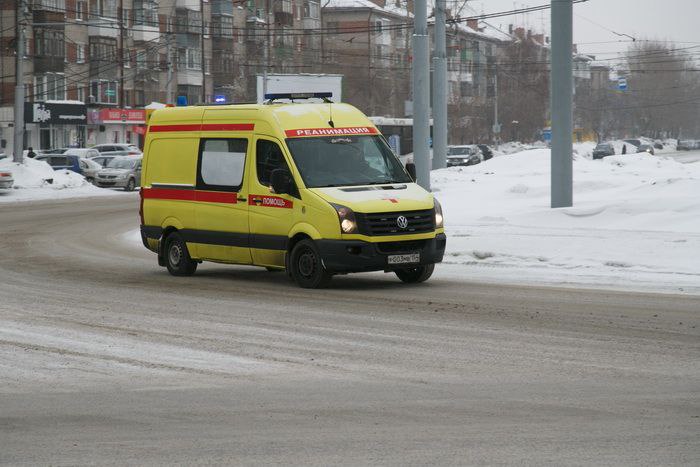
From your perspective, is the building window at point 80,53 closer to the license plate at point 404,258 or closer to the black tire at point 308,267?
the black tire at point 308,267

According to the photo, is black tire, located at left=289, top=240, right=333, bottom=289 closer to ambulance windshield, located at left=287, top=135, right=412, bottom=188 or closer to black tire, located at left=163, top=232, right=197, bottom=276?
ambulance windshield, located at left=287, top=135, right=412, bottom=188

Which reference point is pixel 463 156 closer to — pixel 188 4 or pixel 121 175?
pixel 121 175

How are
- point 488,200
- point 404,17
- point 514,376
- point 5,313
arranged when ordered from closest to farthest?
point 514,376
point 5,313
point 488,200
point 404,17

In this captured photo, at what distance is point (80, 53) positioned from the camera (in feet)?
281

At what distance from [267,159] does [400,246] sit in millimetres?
2201

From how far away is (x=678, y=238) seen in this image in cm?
1814

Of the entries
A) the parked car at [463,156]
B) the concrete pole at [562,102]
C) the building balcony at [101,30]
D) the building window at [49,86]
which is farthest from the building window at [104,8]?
the concrete pole at [562,102]

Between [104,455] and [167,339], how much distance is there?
4548mm

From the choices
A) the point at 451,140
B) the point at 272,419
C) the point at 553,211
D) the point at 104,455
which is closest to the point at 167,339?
the point at 272,419

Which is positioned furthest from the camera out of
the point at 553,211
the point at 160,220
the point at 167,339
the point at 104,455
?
the point at 553,211

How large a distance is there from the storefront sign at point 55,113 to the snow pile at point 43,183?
85.7 ft

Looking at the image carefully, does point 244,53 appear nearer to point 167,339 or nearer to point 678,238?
point 678,238

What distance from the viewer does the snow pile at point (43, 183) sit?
47.6 m

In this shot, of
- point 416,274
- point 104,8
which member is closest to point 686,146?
point 104,8
